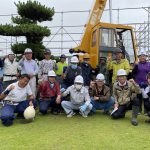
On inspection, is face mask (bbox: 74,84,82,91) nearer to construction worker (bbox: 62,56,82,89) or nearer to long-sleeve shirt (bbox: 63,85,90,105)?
long-sleeve shirt (bbox: 63,85,90,105)

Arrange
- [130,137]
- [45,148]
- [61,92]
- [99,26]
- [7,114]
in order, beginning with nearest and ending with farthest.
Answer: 1. [45,148]
2. [130,137]
3. [7,114]
4. [61,92]
5. [99,26]

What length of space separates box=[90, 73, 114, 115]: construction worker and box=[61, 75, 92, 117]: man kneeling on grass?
13.2 inches

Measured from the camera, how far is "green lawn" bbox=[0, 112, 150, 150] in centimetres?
618

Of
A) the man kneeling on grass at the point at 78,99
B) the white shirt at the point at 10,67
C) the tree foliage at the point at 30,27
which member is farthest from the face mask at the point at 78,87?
the tree foliage at the point at 30,27

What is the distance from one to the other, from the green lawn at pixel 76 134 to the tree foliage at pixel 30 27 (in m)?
3.69

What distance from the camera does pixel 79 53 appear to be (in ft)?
38.3

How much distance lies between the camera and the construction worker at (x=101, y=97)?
8.98m

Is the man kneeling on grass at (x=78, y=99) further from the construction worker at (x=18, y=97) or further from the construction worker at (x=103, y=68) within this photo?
the construction worker at (x=103, y=68)

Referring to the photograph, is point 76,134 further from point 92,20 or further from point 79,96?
point 92,20

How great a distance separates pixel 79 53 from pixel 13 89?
3829 millimetres

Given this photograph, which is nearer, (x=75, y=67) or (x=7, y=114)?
(x=7, y=114)

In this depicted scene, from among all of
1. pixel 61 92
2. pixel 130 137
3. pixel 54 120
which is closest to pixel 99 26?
pixel 61 92

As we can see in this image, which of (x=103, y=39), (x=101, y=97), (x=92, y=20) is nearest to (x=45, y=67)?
(x=101, y=97)

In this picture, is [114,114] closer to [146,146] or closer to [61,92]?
[61,92]
